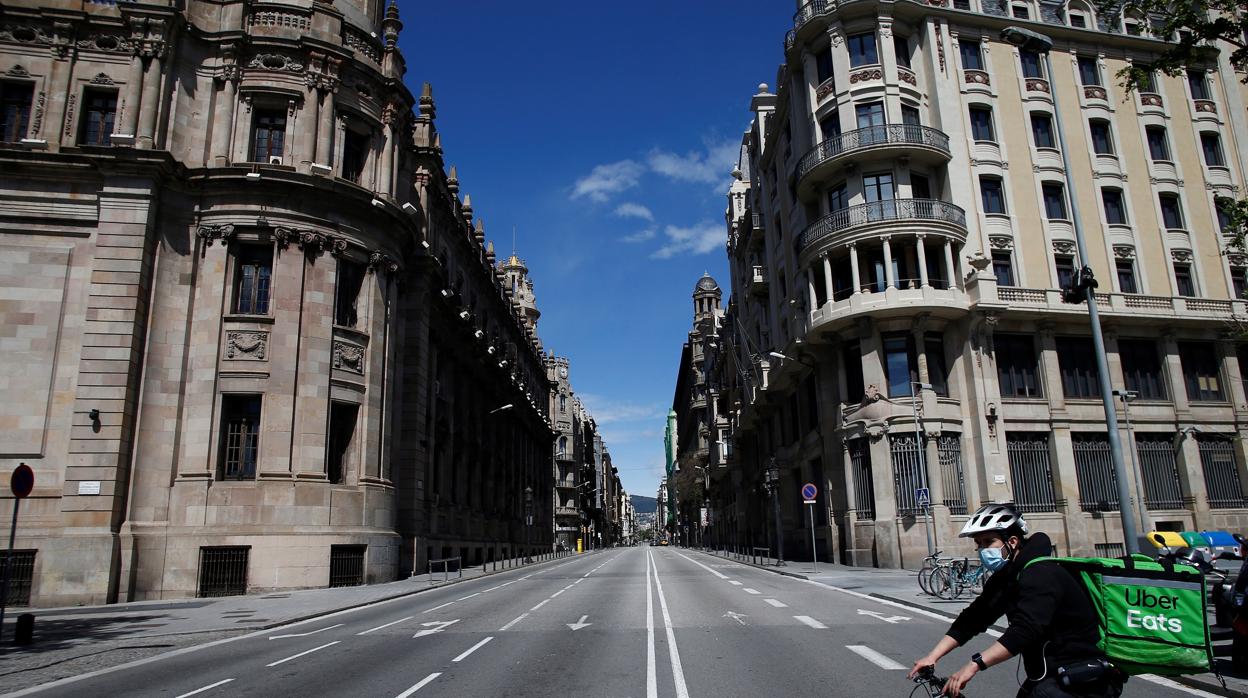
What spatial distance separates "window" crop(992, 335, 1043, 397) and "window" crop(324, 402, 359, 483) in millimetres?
27536

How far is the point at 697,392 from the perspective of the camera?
107625 mm

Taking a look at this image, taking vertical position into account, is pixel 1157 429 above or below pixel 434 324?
below

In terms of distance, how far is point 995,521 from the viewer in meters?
4.68

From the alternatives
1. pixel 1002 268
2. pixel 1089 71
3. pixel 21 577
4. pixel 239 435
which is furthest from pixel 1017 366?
pixel 21 577

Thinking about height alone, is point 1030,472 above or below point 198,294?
below

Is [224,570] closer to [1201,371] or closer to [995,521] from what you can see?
[995,521]

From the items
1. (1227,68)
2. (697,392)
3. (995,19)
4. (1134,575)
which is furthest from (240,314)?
(697,392)

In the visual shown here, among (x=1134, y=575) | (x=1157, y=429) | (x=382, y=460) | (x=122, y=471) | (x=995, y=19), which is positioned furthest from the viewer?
(x=995, y=19)

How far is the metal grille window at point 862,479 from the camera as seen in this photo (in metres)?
32.0

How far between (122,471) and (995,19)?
1661 inches

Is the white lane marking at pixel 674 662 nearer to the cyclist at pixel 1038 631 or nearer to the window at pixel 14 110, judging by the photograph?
the cyclist at pixel 1038 631

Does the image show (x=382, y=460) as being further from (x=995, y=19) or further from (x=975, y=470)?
(x=995, y=19)

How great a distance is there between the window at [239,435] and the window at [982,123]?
34.0m

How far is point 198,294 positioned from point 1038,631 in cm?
2871
